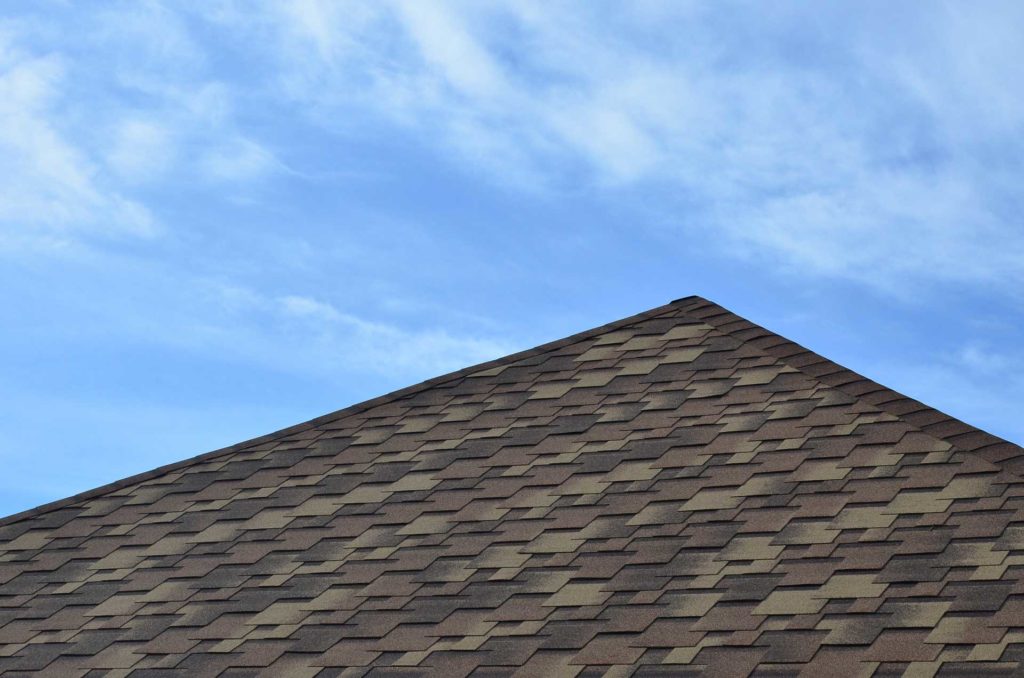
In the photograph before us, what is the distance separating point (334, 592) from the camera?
10.3 m

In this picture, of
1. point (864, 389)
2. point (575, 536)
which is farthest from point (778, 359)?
point (575, 536)

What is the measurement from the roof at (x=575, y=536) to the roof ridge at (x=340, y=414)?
0.11 ft

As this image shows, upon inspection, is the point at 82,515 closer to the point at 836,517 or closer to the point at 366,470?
the point at 366,470

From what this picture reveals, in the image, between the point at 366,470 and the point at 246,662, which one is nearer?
the point at 246,662

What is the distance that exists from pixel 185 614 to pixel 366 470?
246 cm

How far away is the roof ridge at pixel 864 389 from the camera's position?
10234 millimetres

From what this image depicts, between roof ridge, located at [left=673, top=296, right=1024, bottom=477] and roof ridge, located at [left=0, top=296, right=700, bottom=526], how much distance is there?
66cm

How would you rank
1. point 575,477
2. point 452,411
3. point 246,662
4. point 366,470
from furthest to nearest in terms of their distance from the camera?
point 452,411 < point 366,470 < point 575,477 < point 246,662

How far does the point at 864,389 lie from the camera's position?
11648 mm

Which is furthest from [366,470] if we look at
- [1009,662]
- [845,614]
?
[1009,662]

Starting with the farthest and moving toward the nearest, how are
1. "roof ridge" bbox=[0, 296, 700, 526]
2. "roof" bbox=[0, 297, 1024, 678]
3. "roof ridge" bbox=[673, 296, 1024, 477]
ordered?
"roof ridge" bbox=[0, 296, 700, 526] → "roof ridge" bbox=[673, 296, 1024, 477] → "roof" bbox=[0, 297, 1024, 678]

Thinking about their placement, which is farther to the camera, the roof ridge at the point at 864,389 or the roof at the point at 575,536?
the roof ridge at the point at 864,389

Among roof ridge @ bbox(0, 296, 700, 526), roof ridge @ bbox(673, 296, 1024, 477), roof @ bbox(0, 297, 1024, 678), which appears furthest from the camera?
roof ridge @ bbox(0, 296, 700, 526)

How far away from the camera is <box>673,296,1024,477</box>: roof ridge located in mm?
10234
